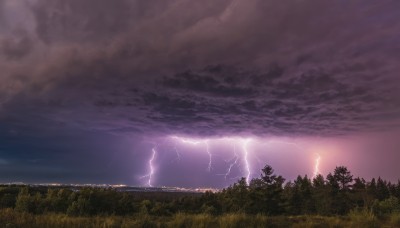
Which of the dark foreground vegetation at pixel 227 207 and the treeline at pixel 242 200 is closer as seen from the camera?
the dark foreground vegetation at pixel 227 207

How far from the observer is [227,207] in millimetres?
54031

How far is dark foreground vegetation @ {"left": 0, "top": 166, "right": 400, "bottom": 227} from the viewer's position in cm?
1487

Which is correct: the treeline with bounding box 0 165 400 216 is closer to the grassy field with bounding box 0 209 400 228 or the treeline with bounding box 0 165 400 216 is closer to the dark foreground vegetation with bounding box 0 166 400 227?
the dark foreground vegetation with bounding box 0 166 400 227

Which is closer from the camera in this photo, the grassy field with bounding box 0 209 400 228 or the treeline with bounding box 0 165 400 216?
the grassy field with bounding box 0 209 400 228

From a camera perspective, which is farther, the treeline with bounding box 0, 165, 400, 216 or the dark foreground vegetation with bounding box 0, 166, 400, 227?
the treeline with bounding box 0, 165, 400, 216

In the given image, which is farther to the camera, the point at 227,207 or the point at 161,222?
the point at 227,207

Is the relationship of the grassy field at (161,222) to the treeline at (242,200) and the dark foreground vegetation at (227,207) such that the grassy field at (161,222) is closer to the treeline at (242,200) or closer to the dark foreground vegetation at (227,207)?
the dark foreground vegetation at (227,207)

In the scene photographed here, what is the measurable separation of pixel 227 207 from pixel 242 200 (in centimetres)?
428

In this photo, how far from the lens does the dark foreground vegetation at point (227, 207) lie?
14.9 metres

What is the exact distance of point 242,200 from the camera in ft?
166

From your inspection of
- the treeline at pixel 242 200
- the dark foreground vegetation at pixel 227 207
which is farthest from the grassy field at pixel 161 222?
the treeline at pixel 242 200

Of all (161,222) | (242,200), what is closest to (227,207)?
(242,200)

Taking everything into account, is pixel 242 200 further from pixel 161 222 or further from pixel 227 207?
pixel 161 222

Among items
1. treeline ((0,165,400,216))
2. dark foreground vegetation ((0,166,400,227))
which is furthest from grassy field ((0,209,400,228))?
treeline ((0,165,400,216))
